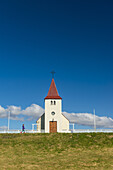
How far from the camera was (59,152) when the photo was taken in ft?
75.6

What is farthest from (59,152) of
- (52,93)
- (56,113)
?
(52,93)

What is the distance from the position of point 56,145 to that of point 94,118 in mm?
19237

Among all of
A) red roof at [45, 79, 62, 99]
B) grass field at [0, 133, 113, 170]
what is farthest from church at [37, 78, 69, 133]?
grass field at [0, 133, 113, 170]

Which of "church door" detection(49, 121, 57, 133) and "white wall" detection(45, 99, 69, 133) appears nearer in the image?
"church door" detection(49, 121, 57, 133)

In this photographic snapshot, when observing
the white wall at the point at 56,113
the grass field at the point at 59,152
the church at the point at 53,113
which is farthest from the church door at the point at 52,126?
the grass field at the point at 59,152

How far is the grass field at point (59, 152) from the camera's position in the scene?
56.0 ft

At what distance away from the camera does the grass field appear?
56.0 feet

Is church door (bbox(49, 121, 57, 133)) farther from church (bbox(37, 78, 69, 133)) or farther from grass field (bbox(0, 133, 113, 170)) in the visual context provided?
grass field (bbox(0, 133, 113, 170))

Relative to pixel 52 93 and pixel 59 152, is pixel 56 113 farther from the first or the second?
pixel 59 152

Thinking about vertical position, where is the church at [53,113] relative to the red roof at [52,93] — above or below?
below

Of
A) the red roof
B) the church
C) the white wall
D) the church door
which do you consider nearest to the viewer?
the church door

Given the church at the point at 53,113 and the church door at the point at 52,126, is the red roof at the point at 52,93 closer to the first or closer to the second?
the church at the point at 53,113

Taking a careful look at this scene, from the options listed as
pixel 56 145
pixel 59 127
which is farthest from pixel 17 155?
pixel 59 127

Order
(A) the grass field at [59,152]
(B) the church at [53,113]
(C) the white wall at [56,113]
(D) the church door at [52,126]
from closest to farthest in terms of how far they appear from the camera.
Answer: (A) the grass field at [59,152] → (D) the church door at [52,126] → (B) the church at [53,113] → (C) the white wall at [56,113]
